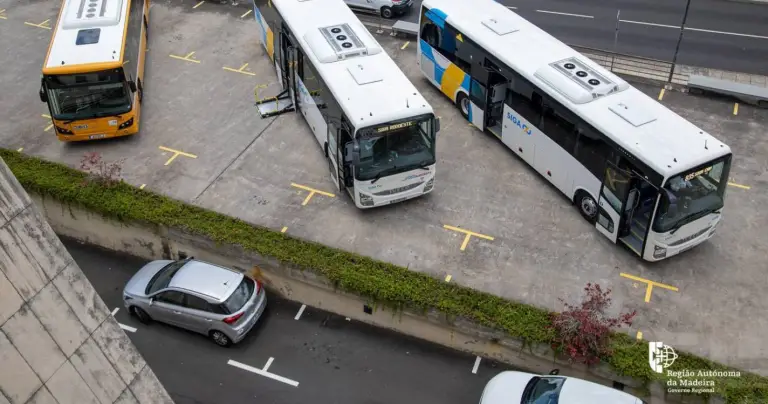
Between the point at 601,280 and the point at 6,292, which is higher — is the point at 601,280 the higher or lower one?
the lower one

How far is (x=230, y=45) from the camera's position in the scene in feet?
87.7

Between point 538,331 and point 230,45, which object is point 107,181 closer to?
point 230,45

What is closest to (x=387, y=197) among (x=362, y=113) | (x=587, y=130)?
(x=362, y=113)

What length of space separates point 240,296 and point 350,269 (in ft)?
8.58

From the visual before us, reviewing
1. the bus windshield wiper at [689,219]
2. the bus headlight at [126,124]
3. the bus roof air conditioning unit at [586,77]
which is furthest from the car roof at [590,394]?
the bus headlight at [126,124]

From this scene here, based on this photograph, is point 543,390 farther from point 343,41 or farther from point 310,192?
point 343,41

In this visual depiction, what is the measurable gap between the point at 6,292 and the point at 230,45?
61.2 feet

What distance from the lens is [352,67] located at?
18.7m

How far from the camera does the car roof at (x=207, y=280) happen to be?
621 inches

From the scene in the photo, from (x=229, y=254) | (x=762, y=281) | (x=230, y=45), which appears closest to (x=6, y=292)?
(x=229, y=254)

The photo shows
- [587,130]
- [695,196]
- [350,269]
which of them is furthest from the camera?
[587,130]

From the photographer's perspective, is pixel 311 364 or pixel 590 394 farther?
pixel 311 364

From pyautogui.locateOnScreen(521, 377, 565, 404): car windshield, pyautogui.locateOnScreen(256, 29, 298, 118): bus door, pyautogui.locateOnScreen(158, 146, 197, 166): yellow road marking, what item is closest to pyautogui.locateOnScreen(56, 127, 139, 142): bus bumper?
pyautogui.locateOnScreen(158, 146, 197, 166): yellow road marking

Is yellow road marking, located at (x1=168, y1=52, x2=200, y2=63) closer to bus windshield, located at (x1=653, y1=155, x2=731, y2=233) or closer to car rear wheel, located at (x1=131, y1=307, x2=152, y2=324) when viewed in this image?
car rear wheel, located at (x1=131, y1=307, x2=152, y2=324)
